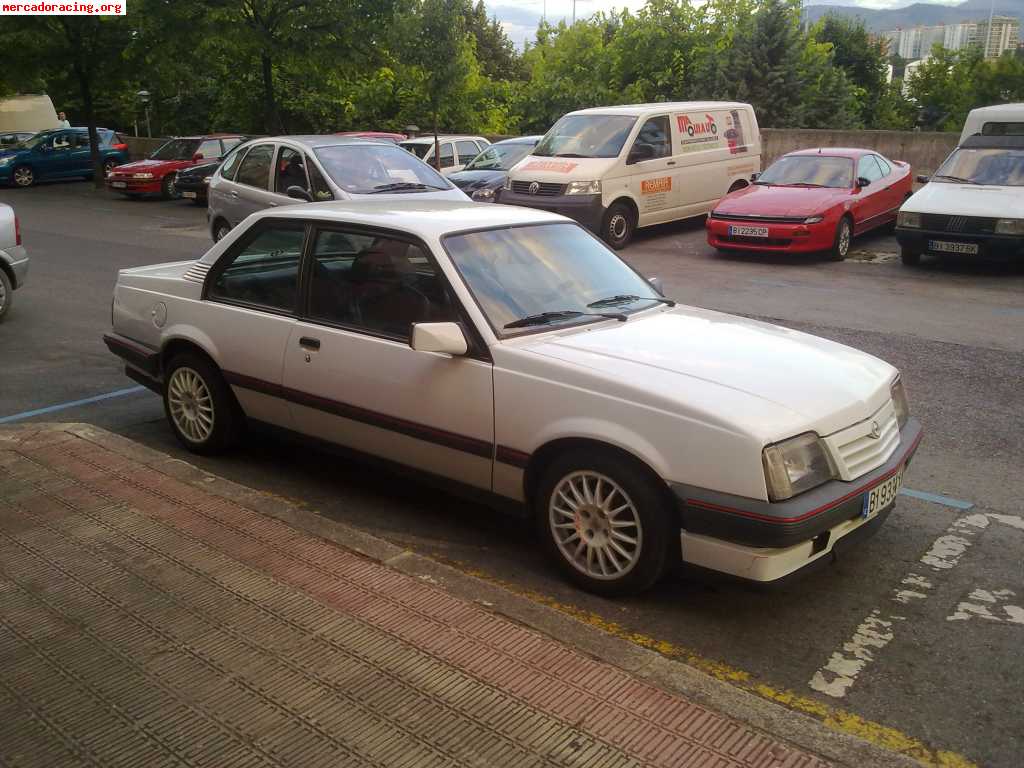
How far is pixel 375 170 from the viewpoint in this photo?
11586 millimetres

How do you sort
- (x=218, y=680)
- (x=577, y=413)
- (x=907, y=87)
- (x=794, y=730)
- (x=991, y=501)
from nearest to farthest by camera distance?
1. (x=794, y=730)
2. (x=218, y=680)
3. (x=577, y=413)
4. (x=991, y=501)
5. (x=907, y=87)

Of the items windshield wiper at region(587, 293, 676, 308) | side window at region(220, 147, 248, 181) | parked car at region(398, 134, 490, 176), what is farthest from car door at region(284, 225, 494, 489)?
parked car at region(398, 134, 490, 176)

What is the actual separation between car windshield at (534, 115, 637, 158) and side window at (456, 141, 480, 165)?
6.16m

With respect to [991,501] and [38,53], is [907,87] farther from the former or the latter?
[991,501]

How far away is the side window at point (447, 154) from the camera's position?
2158 centimetres

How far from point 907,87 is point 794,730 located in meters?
58.6

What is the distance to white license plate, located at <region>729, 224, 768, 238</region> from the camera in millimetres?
13352

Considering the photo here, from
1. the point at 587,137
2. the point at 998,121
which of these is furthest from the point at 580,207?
the point at 998,121

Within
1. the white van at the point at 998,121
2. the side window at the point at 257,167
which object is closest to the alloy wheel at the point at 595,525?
the side window at the point at 257,167

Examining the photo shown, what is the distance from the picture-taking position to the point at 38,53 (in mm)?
26406

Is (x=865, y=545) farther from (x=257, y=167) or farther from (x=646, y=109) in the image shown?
(x=646, y=109)

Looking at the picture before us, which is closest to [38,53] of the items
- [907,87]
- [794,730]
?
[794,730]

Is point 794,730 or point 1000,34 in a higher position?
point 1000,34

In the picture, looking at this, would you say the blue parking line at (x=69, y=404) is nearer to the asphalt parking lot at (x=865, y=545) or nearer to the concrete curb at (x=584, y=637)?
the asphalt parking lot at (x=865, y=545)
